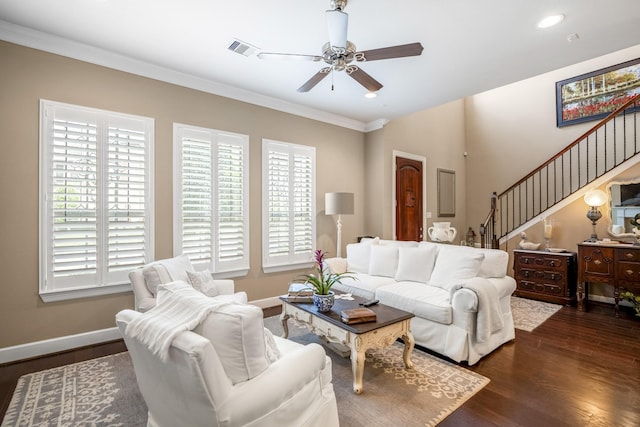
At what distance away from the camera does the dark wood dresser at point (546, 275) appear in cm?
449

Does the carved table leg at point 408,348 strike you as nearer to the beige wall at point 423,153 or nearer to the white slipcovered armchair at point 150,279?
the white slipcovered armchair at point 150,279

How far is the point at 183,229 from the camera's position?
12.0 ft

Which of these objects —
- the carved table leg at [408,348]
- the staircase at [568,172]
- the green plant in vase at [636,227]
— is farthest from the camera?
the staircase at [568,172]

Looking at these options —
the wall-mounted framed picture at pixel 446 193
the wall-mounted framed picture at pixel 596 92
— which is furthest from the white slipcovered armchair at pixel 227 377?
the wall-mounted framed picture at pixel 596 92

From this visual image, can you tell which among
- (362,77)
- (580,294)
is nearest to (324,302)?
(362,77)

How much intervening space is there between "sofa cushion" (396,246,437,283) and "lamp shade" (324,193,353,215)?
3.87ft

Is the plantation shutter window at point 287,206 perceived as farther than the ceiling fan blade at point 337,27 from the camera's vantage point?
Yes

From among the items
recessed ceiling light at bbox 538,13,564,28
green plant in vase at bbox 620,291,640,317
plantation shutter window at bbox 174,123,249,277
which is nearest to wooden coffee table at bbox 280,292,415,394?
plantation shutter window at bbox 174,123,249,277

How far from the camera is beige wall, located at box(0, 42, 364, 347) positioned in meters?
2.76

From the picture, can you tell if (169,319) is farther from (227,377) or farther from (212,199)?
(212,199)

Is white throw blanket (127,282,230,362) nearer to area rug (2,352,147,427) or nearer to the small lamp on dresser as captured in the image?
area rug (2,352,147,427)

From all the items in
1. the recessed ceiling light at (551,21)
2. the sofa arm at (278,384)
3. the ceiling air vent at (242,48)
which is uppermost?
the ceiling air vent at (242,48)

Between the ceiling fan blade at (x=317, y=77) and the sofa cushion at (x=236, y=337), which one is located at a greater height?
the ceiling fan blade at (x=317, y=77)

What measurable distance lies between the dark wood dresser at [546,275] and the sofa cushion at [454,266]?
228cm
